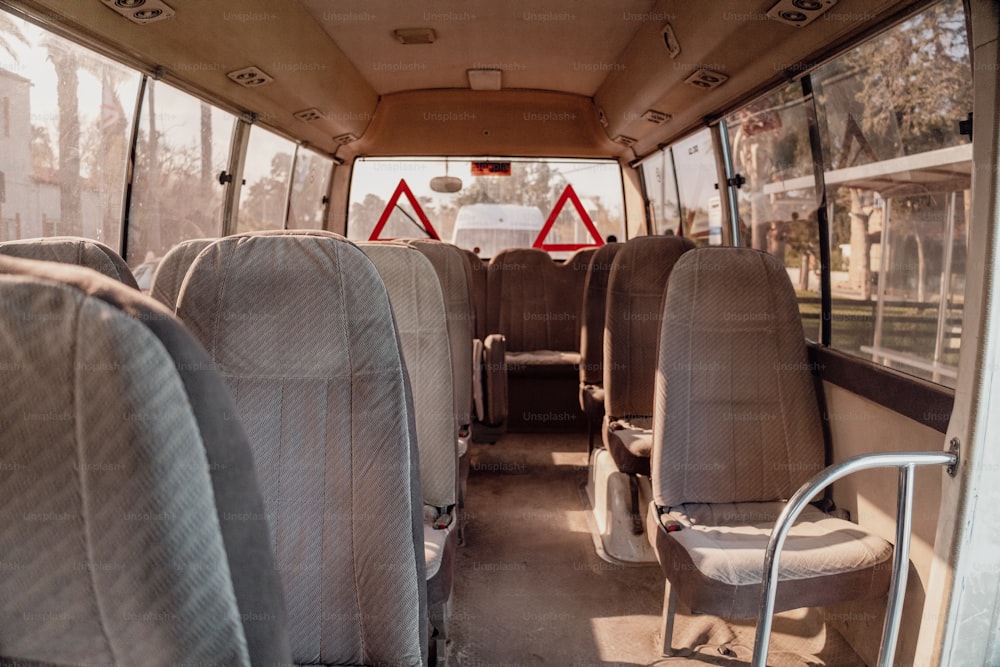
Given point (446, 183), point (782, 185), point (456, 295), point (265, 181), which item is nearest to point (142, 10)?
point (456, 295)

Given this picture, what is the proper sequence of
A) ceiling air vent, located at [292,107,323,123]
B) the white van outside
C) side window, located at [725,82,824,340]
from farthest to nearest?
the white van outside
ceiling air vent, located at [292,107,323,123]
side window, located at [725,82,824,340]

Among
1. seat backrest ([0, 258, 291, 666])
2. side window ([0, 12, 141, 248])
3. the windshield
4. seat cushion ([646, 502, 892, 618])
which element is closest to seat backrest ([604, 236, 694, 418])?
seat cushion ([646, 502, 892, 618])

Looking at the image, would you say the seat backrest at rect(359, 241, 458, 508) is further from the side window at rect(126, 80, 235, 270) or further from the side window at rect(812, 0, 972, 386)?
A: the side window at rect(126, 80, 235, 270)

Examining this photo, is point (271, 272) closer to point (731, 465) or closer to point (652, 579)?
point (731, 465)

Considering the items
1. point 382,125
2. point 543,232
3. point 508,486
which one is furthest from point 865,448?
point 382,125

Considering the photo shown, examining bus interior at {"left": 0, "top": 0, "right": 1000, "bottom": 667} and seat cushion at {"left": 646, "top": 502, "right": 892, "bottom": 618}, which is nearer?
bus interior at {"left": 0, "top": 0, "right": 1000, "bottom": 667}

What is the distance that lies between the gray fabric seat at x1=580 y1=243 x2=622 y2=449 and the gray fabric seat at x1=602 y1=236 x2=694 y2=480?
0.50m

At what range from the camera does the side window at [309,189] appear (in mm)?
5582

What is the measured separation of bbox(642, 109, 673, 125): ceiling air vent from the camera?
182 inches

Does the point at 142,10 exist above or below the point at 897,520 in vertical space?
above

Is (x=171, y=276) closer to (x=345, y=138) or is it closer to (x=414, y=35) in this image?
(x=414, y=35)

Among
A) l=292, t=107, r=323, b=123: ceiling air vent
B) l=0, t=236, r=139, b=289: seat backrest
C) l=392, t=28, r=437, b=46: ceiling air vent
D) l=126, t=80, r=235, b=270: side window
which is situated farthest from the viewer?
l=292, t=107, r=323, b=123: ceiling air vent

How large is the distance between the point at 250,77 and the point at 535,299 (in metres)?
2.69

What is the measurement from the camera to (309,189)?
5.84m
